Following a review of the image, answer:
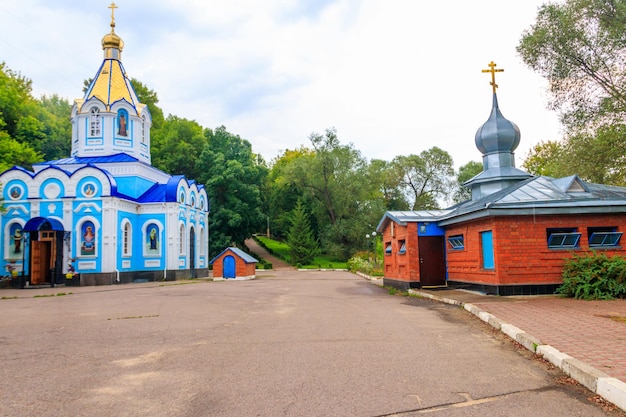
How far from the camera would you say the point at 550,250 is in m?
12.9

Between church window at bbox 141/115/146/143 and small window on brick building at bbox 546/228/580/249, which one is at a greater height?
church window at bbox 141/115/146/143

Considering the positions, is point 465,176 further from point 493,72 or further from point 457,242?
point 457,242

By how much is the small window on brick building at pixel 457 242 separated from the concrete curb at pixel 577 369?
744cm

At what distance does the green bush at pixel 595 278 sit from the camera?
37.6ft

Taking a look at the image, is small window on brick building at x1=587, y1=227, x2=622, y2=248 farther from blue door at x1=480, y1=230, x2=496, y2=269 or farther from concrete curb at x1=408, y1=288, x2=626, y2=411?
concrete curb at x1=408, y1=288, x2=626, y2=411

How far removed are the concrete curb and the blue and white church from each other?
23.5 meters

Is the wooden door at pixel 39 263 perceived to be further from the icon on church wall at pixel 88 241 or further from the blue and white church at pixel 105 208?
the icon on church wall at pixel 88 241

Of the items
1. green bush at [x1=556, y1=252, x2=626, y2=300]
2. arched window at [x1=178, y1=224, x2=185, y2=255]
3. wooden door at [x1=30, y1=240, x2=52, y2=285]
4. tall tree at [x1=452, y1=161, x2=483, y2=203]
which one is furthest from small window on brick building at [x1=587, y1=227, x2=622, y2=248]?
tall tree at [x1=452, y1=161, x2=483, y2=203]

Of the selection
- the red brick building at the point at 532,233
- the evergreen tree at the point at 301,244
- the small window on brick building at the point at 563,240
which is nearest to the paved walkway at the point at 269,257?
the evergreen tree at the point at 301,244

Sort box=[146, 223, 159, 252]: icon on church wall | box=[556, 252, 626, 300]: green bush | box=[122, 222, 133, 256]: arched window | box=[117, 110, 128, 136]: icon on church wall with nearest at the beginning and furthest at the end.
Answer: box=[556, 252, 626, 300]: green bush, box=[122, 222, 133, 256]: arched window, box=[146, 223, 159, 252]: icon on church wall, box=[117, 110, 128, 136]: icon on church wall

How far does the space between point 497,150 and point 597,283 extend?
8.34m

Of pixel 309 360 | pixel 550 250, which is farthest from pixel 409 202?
pixel 309 360

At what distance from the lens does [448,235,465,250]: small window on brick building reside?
15.7 metres

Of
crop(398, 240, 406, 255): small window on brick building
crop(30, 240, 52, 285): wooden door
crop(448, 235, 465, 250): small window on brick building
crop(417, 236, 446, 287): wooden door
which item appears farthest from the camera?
crop(30, 240, 52, 285): wooden door
